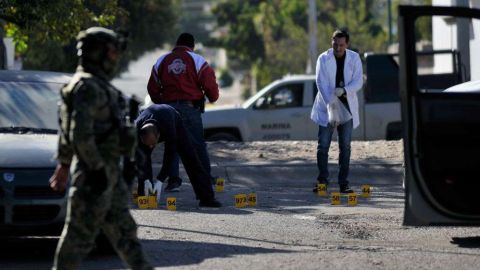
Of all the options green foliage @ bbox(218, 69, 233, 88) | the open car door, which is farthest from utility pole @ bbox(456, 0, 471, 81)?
green foliage @ bbox(218, 69, 233, 88)

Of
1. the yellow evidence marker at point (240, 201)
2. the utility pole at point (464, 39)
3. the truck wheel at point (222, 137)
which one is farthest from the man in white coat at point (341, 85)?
the utility pole at point (464, 39)

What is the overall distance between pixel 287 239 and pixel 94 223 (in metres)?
3.39

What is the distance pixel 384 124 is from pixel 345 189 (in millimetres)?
8567

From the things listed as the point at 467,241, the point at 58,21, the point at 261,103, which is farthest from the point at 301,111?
the point at 467,241

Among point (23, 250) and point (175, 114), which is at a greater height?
point (175, 114)

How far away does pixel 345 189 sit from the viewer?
13.9 m

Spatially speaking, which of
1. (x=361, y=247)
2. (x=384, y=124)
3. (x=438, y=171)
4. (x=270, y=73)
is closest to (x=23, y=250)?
(x=361, y=247)

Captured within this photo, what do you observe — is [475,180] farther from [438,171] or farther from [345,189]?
[345,189]

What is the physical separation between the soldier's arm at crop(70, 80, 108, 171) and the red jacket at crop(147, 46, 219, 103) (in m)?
6.49

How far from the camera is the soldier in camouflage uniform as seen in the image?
7.05 m

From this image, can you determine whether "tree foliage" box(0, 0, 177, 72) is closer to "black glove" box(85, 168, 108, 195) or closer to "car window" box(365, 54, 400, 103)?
"black glove" box(85, 168, 108, 195)

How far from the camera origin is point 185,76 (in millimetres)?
13648

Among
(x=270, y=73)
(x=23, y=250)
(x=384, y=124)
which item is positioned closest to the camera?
(x=23, y=250)

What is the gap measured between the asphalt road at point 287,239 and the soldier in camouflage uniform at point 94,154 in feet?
5.67
